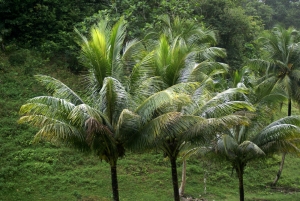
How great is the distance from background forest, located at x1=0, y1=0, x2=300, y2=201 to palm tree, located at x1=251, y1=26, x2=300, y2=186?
59 millimetres

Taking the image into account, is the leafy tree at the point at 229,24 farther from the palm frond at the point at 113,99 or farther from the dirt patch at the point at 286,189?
the palm frond at the point at 113,99

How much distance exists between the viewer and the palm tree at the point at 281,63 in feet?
58.7

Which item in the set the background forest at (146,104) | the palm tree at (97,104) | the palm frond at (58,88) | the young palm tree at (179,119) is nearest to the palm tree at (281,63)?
the background forest at (146,104)

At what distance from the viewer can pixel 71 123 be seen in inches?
378

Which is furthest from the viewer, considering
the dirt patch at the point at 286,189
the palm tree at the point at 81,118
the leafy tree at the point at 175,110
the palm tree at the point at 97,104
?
the dirt patch at the point at 286,189

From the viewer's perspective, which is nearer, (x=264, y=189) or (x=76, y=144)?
(x=76, y=144)

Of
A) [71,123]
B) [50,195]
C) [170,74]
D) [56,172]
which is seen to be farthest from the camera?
[56,172]

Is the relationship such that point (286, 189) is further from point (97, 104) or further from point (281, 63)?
point (97, 104)

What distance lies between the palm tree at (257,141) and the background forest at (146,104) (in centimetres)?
4

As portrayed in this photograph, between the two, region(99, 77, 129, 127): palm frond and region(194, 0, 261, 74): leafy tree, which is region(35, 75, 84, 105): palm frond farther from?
region(194, 0, 261, 74): leafy tree

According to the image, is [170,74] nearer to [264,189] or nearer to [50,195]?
[50,195]

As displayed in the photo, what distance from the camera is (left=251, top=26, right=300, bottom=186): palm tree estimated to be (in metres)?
17.9

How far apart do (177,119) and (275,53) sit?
423 inches

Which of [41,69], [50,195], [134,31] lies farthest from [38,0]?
[50,195]
